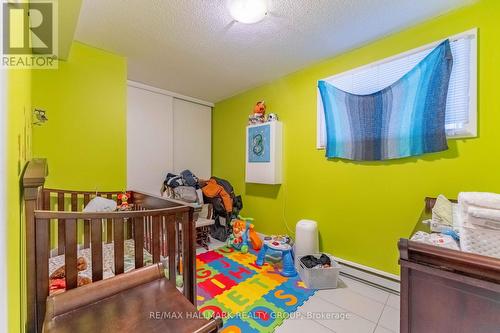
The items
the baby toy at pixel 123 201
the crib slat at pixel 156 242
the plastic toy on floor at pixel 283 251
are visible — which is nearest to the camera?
the crib slat at pixel 156 242

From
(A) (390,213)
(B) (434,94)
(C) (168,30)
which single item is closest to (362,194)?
(A) (390,213)

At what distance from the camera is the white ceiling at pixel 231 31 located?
1.64 meters

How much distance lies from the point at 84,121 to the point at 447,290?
115 inches

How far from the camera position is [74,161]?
7.00ft

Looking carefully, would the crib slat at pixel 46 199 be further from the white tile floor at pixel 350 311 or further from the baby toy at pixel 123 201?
the white tile floor at pixel 350 311

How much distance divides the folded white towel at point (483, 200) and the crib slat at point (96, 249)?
1.62m

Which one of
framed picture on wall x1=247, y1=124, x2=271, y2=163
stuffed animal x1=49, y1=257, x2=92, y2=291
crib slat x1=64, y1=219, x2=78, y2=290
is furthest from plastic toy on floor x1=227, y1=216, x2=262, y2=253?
crib slat x1=64, y1=219, x2=78, y2=290

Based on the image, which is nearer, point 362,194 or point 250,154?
point 362,194

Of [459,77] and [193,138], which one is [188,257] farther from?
[193,138]

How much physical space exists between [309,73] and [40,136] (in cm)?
281

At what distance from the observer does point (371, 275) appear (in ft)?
6.89

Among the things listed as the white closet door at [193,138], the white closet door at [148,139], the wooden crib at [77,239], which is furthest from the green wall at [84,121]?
the white closet door at [193,138]

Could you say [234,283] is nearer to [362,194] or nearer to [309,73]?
[362,194]

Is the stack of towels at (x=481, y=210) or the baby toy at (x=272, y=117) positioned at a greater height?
the baby toy at (x=272, y=117)
